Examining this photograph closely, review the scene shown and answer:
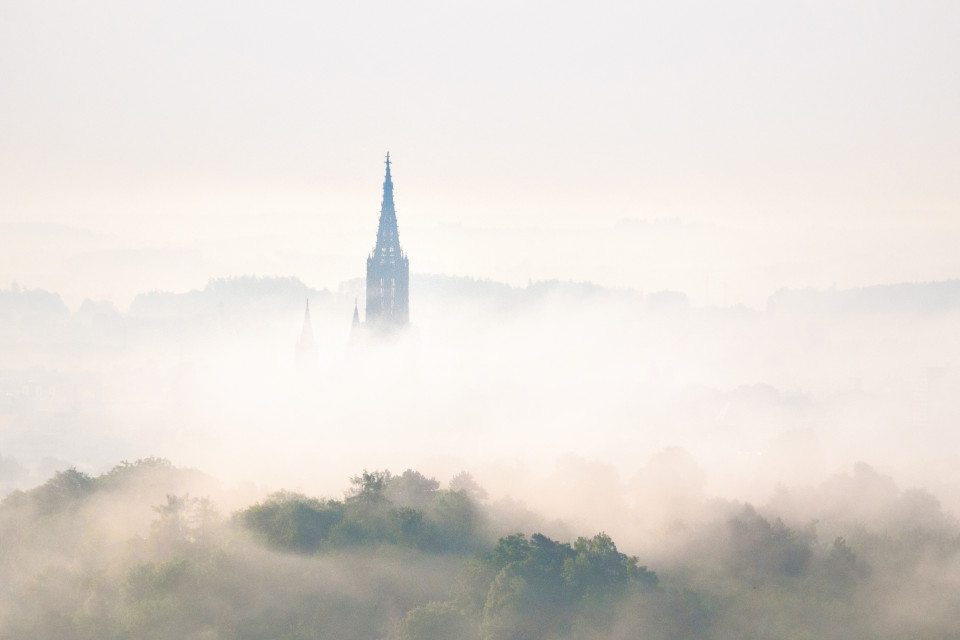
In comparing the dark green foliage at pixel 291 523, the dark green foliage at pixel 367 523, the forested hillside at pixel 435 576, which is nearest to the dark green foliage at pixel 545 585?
the forested hillside at pixel 435 576

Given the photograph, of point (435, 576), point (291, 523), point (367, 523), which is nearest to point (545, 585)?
point (435, 576)

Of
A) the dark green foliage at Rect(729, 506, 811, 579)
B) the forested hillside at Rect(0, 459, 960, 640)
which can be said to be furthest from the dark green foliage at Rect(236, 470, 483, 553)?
the dark green foliage at Rect(729, 506, 811, 579)

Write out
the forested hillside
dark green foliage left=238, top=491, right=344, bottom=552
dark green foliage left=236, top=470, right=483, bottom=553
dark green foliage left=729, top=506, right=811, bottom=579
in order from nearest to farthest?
the forested hillside → dark green foliage left=729, top=506, right=811, bottom=579 → dark green foliage left=238, top=491, right=344, bottom=552 → dark green foliage left=236, top=470, right=483, bottom=553

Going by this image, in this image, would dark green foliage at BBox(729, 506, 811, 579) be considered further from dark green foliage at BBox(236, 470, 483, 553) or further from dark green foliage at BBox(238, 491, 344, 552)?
dark green foliage at BBox(238, 491, 344, 552)

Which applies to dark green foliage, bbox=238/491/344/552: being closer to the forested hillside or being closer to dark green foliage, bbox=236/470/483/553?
dark green foliage, bbox=236/470/483/553

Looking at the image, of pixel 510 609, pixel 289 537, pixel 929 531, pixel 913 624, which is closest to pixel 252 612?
pixel 289 537

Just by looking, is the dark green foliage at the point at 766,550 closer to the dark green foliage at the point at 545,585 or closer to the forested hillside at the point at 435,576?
the forested hillside at the point at 435,576

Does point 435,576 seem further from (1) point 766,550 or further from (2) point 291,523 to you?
(1) point 766,550

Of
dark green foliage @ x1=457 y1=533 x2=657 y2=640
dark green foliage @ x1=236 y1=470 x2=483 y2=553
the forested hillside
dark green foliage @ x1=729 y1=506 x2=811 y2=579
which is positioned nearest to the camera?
dark green foliage @ x1=457 y1=533 x2=657 y2=640

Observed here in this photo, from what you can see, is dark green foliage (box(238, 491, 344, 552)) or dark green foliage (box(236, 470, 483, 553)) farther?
dark green foliage (box(236, 470, 483, 553))
